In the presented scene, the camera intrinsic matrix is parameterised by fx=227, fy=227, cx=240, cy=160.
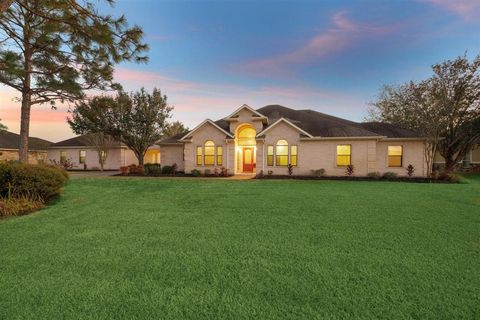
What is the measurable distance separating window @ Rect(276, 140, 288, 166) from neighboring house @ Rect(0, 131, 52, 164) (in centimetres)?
2700

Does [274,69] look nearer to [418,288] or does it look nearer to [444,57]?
[444,57]

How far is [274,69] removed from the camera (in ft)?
67.3

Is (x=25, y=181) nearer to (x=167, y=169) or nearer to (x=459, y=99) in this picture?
(x=167, y=169)

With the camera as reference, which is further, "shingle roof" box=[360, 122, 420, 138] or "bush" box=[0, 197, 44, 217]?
"shingle roof" box=[360, 122, 420, 138]

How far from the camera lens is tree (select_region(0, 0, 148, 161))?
21.1ft

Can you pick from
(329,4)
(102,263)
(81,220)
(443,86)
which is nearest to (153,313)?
(102,263)

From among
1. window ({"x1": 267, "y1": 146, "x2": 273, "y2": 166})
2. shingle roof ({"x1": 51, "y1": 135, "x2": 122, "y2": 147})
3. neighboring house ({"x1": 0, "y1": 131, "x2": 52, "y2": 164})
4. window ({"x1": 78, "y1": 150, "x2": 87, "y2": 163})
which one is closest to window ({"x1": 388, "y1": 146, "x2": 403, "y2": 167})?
window ({"x1": 267, "y1": 146, "x2": 273, "y2": 166})

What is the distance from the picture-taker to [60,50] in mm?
8047

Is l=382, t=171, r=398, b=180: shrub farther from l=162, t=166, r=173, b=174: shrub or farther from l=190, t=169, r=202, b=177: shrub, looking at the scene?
l=162, t=166, r=173, b=174: shrub

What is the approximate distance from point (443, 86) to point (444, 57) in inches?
109

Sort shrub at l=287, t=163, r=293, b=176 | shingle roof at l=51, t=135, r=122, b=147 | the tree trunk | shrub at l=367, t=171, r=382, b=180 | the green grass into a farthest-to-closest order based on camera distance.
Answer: shingle roof at l=51, t=135, r=122, b=147, shrub at l=287, t=163, r=293, b=176, shrub at l=367, t=171, r=382, b=180, the tree trunk, the green grass

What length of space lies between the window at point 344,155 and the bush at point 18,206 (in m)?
18.3

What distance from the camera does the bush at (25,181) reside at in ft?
25.1

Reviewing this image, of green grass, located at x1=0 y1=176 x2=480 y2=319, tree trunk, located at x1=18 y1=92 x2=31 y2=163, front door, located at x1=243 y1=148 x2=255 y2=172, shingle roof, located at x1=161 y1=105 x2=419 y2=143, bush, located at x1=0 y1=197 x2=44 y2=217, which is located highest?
shingle roof, located at x1=161 y1=105 x2=419 y2=143
